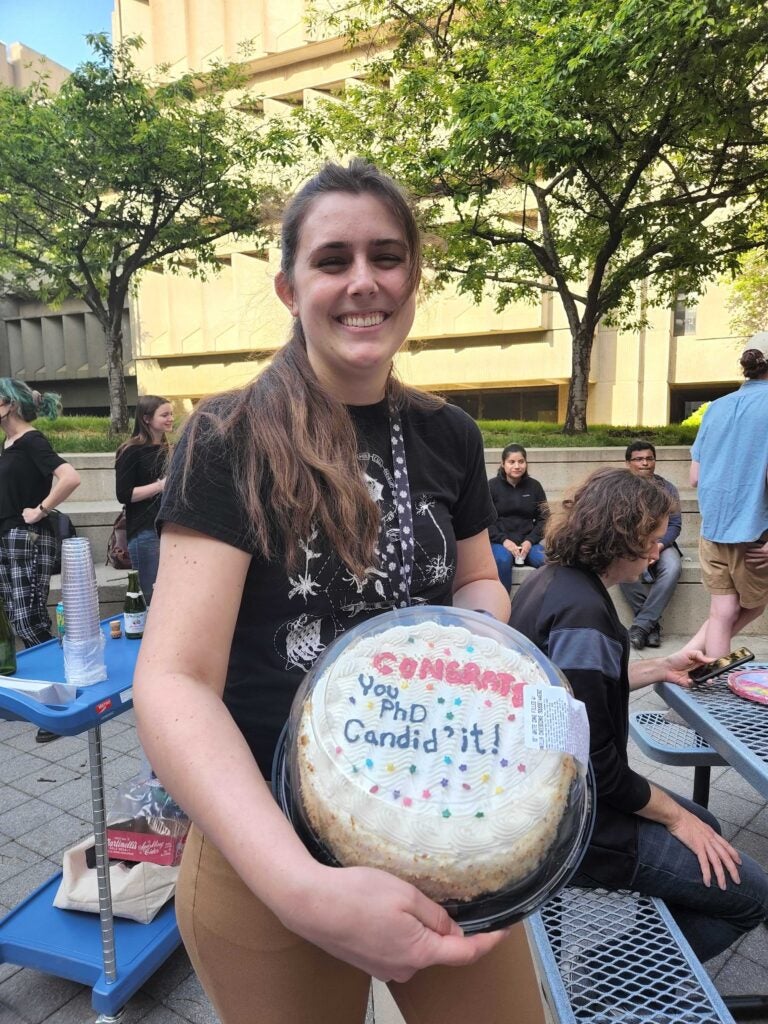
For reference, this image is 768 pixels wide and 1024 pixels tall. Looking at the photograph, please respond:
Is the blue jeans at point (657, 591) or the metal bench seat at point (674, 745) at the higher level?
the metal bench seat at point (674, 745)

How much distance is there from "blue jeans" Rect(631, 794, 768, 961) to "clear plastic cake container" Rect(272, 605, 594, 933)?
1.00 m

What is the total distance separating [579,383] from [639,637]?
576cm

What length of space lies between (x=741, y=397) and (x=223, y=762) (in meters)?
4.17

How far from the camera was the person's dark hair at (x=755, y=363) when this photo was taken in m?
Result: 4.16

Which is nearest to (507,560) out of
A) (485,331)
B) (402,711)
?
(402,711)

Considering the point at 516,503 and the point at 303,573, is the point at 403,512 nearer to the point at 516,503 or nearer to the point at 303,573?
the point at 303,573

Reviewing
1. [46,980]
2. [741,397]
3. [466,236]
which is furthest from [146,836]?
[466,236]

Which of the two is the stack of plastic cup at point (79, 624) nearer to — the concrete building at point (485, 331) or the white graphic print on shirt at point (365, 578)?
the white graphic print on shirt at point (365, 578)

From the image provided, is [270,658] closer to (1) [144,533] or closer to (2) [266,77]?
(1) [144,533]

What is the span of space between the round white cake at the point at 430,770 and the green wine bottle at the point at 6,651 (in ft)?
5.95

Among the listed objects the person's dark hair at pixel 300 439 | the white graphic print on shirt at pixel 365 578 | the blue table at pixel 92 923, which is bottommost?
the blue table at pixel 92 923

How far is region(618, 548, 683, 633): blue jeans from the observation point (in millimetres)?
5740

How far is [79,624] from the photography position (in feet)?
7.22

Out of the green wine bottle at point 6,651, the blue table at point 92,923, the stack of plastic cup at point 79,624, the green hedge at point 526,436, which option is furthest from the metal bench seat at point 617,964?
the green hedge at point 526,436
